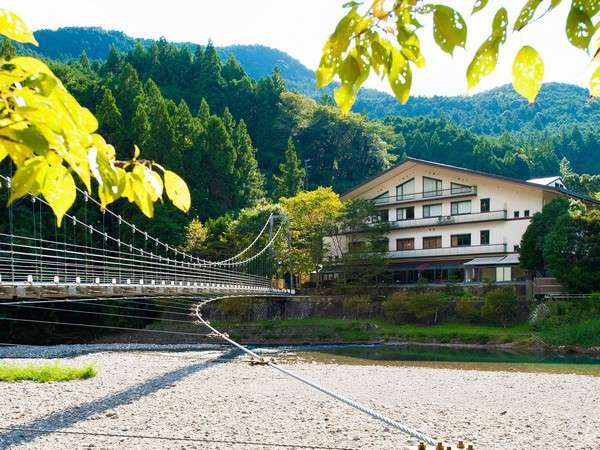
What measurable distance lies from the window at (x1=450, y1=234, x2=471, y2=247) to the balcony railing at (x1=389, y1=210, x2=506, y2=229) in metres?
0.75

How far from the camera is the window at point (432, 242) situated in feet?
109

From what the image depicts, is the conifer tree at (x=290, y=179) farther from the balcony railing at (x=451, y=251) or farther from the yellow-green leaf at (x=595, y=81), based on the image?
the yellow-green leaf at (x=595, y=81)

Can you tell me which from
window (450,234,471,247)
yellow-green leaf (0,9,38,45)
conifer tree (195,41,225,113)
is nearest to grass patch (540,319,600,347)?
window (450,234,471,247)

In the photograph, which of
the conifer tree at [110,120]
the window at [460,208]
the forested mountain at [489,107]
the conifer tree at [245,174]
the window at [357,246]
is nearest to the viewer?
the window at [357,246]

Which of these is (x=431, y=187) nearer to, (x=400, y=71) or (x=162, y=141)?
(x=162, y=141)

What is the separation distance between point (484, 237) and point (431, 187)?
4176 mm

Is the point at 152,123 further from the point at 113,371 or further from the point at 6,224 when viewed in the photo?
the point at 113,371

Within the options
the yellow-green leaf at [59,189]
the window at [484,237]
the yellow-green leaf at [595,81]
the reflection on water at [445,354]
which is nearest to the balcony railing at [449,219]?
the window at [484,237]

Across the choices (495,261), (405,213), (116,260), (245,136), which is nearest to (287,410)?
(116,260)

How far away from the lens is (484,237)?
3173 centimetres

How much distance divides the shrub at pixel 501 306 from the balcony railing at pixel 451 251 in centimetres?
495

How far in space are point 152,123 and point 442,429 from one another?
124ft

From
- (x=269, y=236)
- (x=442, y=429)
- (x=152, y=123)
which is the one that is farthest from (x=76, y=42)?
(x=442, y=429)

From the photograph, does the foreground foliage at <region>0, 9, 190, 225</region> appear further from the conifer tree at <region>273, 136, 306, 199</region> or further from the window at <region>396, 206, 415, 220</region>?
the conifer tree at <region>273, 136, 306, 199</region>
